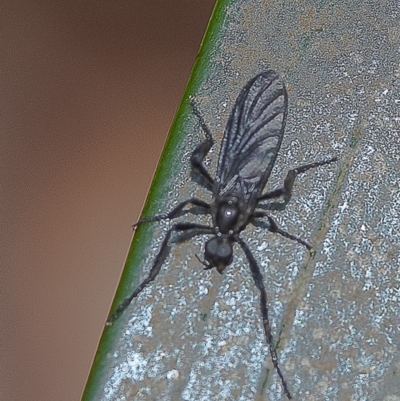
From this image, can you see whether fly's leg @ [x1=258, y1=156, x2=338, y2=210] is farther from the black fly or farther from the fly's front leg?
the fly's front leg

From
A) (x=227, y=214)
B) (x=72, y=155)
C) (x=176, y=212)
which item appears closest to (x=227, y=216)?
(x=227, y=214)

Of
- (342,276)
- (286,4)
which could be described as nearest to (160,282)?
(342,276)

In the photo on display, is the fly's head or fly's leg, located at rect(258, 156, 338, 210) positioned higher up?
→ fly's leg, located at rect(258, 156, 338, 210)

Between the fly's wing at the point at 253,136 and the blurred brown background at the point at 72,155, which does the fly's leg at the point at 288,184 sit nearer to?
the fly's wing at the point at 253,136

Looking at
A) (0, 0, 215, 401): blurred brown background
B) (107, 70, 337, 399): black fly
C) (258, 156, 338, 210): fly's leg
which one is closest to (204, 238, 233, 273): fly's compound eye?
(107, 70, 337, 399): black fly

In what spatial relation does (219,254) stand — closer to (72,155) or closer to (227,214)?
(227,214)
